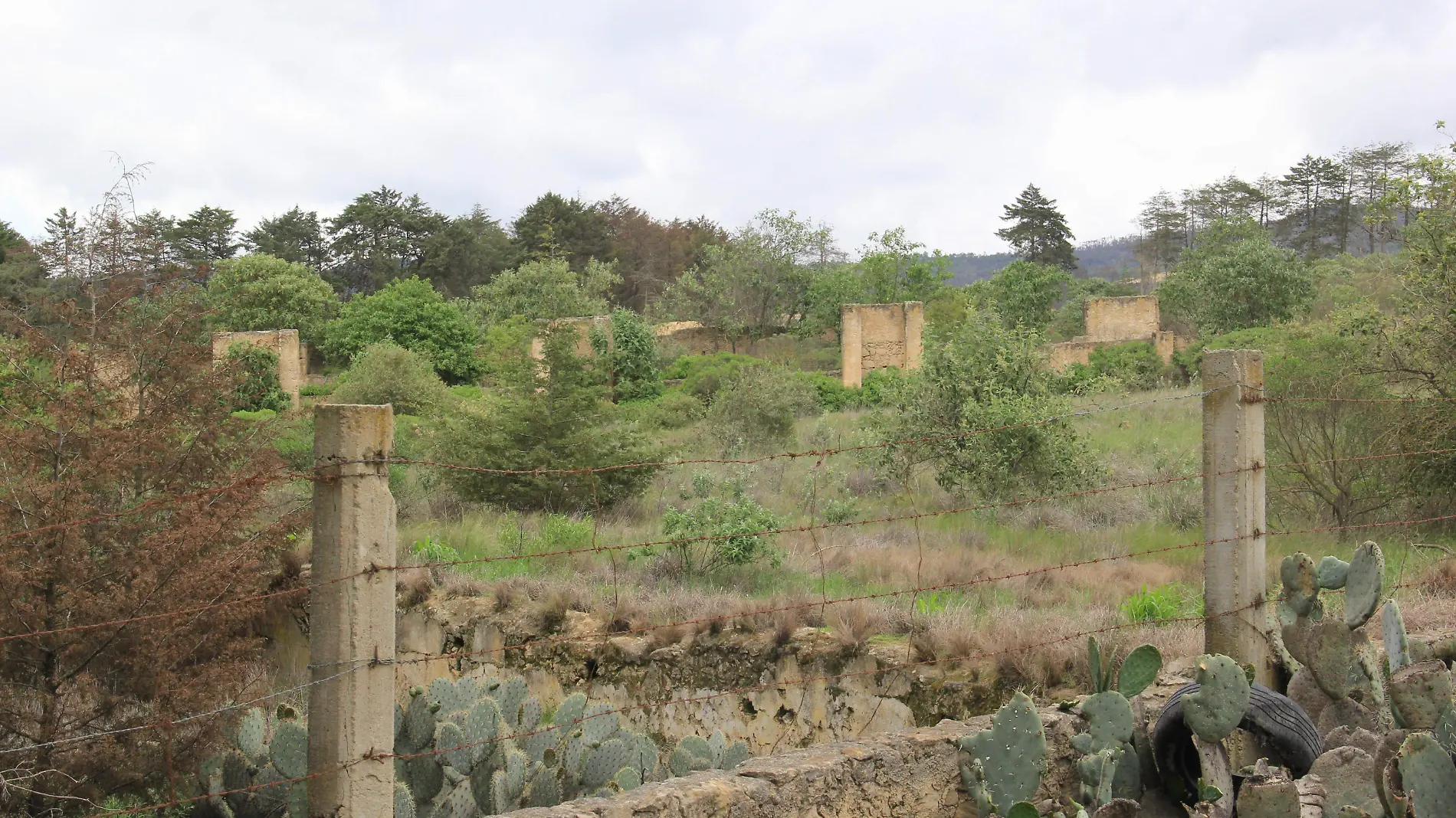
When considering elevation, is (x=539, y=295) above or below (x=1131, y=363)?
above

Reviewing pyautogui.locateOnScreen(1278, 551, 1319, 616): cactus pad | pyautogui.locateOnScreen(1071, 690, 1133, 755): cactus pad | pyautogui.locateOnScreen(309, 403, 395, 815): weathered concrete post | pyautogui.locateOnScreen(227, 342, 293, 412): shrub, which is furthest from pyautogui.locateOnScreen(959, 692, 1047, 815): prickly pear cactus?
pyautogui.locateOnScreen(227, 342, 293, 412): shrub

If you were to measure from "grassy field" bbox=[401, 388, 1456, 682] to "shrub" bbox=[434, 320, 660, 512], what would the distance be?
400 mm

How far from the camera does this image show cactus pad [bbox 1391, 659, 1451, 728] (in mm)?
4219

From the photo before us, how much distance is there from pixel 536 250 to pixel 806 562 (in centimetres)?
4150

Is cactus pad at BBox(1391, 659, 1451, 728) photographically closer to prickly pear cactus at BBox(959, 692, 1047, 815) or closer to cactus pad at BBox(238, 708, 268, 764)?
prickly pear cactus at BBox(959, 692, 1047, 815)

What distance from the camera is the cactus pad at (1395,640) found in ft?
15.7

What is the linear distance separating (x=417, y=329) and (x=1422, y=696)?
2795cm

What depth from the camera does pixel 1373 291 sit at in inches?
1109

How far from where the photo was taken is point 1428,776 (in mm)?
3674

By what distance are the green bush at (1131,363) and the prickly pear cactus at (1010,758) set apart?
77.8 ft

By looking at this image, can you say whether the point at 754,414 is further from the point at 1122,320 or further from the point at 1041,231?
the point at 1041,231

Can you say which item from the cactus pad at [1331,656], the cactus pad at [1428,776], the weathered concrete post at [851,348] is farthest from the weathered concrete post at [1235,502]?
the weathered concrete post at [851,348]

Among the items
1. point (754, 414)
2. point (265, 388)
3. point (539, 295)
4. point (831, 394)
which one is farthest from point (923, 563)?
point (539, 295)

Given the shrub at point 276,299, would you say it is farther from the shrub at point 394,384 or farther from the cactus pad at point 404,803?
the cactus pad at point 404,803
